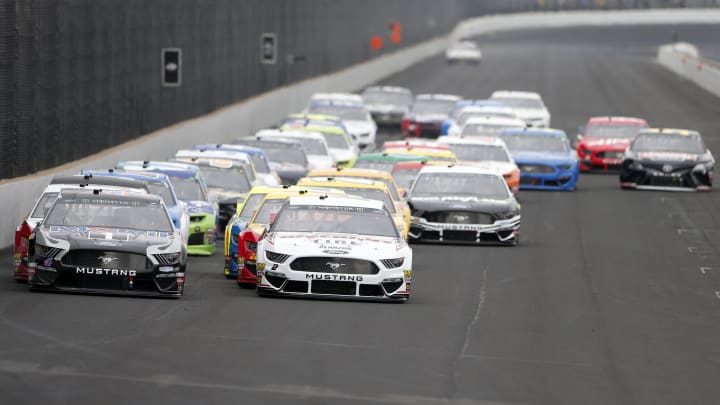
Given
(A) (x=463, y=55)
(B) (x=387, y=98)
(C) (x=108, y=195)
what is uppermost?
(C) (x=108, y=195)

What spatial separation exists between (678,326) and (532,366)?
12.9ft

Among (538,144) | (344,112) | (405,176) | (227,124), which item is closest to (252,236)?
(405,176)

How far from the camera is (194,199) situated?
25469 millimetres

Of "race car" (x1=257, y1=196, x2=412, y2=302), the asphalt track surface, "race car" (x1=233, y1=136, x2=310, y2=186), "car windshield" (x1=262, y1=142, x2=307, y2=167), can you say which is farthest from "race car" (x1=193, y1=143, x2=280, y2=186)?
"race car" (x1=257, y1=196, x2=412, y2=302)

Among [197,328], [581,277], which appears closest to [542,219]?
[581,277]

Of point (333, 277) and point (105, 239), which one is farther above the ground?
point (105, 239)

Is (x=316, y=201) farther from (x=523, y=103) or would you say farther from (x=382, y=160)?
(x=523, y=103)

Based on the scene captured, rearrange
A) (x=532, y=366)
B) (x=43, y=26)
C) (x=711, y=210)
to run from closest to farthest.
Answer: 1. (x=532, y=366)
2. (x=43, y=26)
3. (x=711, y=210)

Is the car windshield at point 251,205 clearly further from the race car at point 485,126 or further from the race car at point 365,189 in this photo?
the race car at point 485,126

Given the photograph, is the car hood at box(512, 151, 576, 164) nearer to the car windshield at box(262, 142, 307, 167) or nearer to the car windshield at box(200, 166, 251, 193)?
the car windshield at box(262, 142, 307, 167)

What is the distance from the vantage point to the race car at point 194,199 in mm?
24375

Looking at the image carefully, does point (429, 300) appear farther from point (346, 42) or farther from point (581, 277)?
point (346, 42)

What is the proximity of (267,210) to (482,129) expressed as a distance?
70.4ft

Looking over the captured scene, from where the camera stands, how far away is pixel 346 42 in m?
83.8
